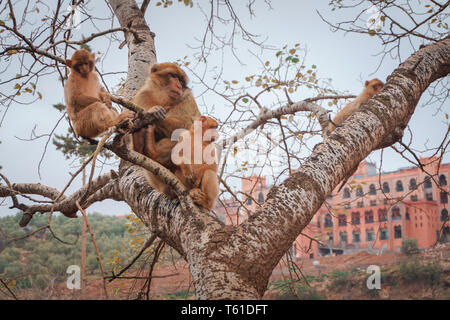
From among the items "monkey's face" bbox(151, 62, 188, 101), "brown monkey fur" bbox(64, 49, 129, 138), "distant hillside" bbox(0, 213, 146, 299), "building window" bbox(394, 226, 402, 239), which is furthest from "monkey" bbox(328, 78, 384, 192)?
"building window" bbox(394, 226, 402, 239)

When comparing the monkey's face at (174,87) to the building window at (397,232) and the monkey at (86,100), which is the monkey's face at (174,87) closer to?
the monkey at (86,100)

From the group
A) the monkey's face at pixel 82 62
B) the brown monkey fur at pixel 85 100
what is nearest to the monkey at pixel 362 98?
the brown monkey fur at pixel 85 100

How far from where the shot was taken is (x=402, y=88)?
2.62m

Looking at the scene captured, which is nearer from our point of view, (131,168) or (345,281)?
(131,168)

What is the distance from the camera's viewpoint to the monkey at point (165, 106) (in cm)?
288

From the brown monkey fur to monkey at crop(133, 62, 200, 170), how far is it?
531 millimetres

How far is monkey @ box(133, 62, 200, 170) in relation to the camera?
2.88 metres

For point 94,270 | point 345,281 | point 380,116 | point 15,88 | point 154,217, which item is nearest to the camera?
point 154,217

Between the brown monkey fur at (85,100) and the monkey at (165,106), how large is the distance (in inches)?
20.9

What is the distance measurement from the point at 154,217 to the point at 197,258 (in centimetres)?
59

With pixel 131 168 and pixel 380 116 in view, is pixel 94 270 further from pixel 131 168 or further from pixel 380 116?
pixel 380 116

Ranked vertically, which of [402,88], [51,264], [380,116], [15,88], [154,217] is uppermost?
[15,88]
